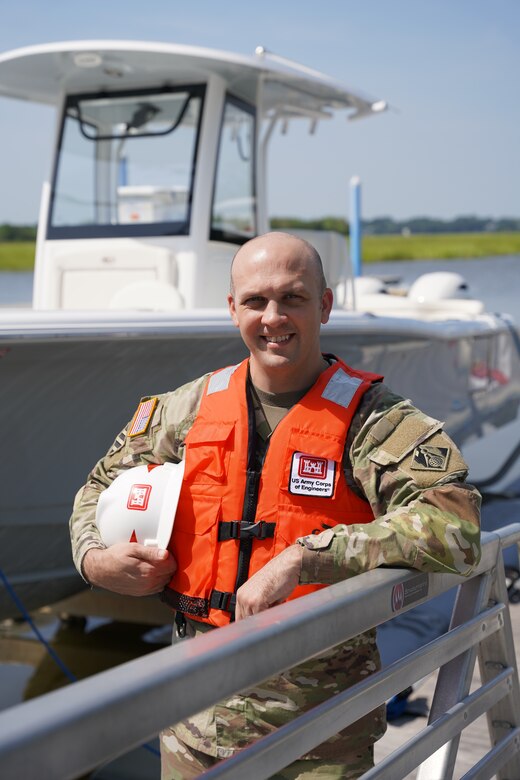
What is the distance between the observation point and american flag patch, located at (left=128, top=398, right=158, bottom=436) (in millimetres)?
2102

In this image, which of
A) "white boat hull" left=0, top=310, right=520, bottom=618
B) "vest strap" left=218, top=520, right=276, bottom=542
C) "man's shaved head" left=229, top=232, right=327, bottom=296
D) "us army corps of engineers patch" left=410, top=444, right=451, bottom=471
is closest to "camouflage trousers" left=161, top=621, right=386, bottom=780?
"vest strap" left=218, top=520, right=276, bottom=542

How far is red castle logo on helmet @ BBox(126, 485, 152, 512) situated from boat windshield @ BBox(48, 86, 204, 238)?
Answer: 369 cm

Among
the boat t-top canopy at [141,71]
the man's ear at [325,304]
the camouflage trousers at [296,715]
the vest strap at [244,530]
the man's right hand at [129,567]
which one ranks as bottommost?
the camouflage trousers at [296,715]

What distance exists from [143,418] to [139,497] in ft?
0.90

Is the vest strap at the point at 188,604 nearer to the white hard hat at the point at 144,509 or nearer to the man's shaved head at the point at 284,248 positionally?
the white hard hat at the point at 144,509

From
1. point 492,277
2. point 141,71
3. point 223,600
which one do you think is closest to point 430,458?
point 223,600

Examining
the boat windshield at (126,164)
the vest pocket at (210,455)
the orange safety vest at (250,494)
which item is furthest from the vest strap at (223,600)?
the boat windshield at (126,164)

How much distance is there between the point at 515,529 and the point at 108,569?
3.36 feet

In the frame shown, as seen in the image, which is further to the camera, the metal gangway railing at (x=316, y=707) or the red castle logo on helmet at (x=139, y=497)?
the red castle logo on helmet at (x=139, y=497)

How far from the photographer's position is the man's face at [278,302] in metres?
1.88

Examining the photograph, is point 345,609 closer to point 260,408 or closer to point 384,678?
point 384,678

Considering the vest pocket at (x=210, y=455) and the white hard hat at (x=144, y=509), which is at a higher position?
the vest pocket at (x=210, y=455)

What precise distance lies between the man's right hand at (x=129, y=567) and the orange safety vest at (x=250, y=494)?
5 cm

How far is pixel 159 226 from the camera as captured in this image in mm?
5473
